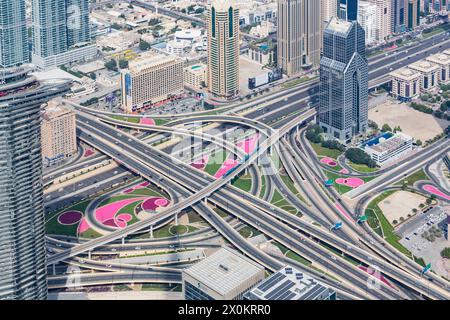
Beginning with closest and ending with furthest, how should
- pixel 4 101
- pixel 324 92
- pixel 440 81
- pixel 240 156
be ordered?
pixel 4 101
pixel 240 156
pixel 324 92
pixel 440 81

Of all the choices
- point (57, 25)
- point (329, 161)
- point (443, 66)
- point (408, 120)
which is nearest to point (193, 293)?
point (329, 161)

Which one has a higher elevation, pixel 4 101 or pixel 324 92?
pixel 4 101

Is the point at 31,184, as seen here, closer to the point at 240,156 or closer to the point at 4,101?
the point at 4,101

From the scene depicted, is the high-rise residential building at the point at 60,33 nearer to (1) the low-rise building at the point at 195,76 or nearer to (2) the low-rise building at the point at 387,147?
(1) the low-rise building at the point at 195,76

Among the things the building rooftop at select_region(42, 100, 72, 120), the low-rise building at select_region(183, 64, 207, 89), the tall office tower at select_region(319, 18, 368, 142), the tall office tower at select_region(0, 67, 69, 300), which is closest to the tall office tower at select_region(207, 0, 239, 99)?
the low-rise building at select_region(183, 64, 207, 89)

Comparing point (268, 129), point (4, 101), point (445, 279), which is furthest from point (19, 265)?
point (268, 129)

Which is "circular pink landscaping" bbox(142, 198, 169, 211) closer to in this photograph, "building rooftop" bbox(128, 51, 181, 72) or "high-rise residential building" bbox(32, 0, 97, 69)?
"building rooftop" bbox(128, 51, 181, 72)

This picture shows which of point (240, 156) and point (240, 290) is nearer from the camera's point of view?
point (240, 290)
